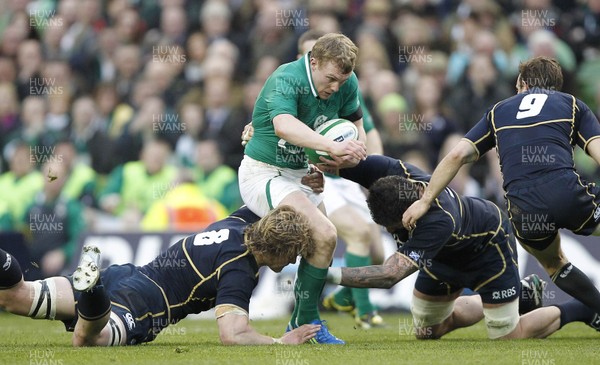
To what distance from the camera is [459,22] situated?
1396 cm

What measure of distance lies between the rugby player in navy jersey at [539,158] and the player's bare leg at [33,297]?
241 cm

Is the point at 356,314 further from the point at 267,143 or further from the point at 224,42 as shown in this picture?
the point at 224,42

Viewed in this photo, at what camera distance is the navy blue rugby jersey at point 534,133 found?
738 cm

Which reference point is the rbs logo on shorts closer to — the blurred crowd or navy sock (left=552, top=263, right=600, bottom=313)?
navy sock (left=552, top=263, right=600, bottom=313)

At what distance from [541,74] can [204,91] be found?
7.37m

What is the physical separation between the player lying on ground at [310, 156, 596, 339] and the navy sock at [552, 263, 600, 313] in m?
0.14

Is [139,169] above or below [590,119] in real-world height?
below

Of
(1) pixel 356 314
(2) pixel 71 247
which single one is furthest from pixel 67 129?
(1) pixel 356 314

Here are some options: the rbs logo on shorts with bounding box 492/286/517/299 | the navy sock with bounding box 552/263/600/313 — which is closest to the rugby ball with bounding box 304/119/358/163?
the rbs logo on shorts with bounding box 492/286/517/299

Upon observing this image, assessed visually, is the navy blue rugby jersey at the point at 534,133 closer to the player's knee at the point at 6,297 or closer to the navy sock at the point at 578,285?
the navy sock at the point at 578,285

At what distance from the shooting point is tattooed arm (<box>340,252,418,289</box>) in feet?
23.8

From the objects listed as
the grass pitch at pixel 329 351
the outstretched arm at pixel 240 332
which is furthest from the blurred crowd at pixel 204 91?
the outstretched arm at pixel 240 332

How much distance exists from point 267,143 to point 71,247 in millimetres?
5857

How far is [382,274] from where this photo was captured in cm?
726
